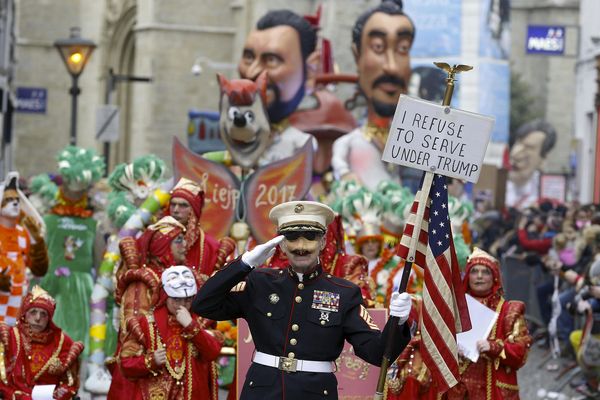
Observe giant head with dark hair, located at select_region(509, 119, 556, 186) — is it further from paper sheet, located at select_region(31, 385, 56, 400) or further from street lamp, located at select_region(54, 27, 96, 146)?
paper sheet, located at select_region(31, 385, 56, 400)

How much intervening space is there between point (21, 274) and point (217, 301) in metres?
5.80

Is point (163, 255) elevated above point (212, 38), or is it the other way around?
point (212, 38)

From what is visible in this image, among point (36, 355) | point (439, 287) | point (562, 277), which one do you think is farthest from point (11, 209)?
point (562, 277)

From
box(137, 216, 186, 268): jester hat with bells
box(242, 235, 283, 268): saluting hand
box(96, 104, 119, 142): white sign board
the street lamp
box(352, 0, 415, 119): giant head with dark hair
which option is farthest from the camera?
box(96, 104, 119, 142): white sign board

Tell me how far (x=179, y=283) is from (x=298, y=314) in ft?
6.48

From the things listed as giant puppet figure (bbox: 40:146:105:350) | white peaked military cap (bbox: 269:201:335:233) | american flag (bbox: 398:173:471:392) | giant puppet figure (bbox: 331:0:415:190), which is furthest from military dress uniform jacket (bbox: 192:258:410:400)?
giant puppet figure (bbox: 331:0:415:190)

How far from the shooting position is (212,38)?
4622 cm

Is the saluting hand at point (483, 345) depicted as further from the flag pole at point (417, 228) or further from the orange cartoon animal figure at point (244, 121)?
the orange cartoon animal figure at point (244, 121)

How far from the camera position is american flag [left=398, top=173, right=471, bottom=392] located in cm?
859

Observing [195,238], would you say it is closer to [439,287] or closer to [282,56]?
[439,287]

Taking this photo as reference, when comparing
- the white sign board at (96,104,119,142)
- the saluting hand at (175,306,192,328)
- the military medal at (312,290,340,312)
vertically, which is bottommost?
the saluting hand at (175,306,192,328)

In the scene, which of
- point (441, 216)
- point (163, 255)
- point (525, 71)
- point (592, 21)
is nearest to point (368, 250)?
point (163, 255)

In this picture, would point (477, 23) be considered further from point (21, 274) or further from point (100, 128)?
point (21, 274)

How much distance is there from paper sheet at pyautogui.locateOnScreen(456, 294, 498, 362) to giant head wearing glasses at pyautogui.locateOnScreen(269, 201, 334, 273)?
2.50 m
